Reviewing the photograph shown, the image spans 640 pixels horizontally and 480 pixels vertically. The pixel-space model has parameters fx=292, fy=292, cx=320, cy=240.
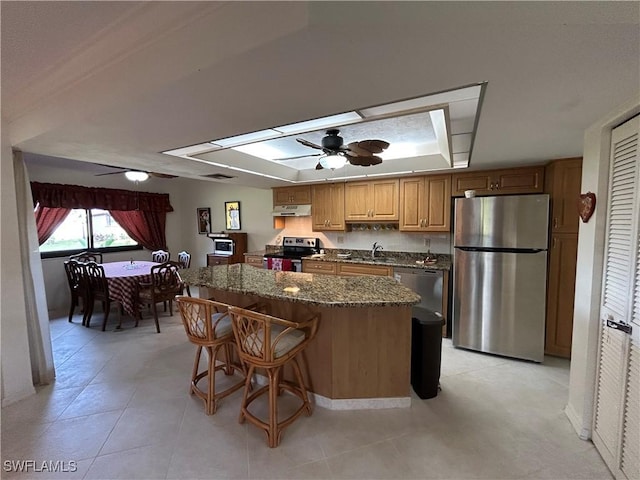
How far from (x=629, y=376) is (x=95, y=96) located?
329 cm

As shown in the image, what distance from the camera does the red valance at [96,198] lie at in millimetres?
4793

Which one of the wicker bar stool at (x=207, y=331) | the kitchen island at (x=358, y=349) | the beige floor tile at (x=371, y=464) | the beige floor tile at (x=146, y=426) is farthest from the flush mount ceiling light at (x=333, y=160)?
the beige floor tile at (x=146, y=426)

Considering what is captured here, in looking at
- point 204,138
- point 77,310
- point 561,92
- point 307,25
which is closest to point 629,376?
point 561,92

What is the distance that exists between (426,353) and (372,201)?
2.51m

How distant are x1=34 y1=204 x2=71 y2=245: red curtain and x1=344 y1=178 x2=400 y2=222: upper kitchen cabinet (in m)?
4.92

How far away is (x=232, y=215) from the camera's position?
6.34 metres

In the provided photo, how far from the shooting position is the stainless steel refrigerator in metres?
2.97

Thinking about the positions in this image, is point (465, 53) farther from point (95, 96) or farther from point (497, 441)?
point (497, 441)

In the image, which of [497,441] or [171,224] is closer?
[497,441]

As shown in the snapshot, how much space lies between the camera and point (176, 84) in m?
1.35

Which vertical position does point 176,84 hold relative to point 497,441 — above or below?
above

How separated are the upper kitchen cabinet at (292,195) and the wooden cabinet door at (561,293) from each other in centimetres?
336

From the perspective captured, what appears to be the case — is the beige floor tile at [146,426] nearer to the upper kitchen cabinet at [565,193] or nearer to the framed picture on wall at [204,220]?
the upper kitchen cabinet at [565,193]

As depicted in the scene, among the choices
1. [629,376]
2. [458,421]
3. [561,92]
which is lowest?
[458,421]
